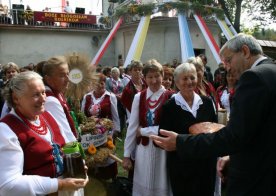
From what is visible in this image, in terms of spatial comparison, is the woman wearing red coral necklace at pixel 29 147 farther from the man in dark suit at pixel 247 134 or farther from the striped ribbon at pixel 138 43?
the striped ribbon at pixel 138 43

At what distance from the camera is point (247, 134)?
1704 millimetres

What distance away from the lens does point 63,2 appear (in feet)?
75.2

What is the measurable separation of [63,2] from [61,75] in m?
21.7

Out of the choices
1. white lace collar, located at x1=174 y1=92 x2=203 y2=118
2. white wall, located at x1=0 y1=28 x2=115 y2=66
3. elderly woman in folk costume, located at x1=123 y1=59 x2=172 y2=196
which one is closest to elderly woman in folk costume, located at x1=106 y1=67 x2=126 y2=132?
elderly woman in folk costume, located at x1=123 y1=59 x2=172 y2=196

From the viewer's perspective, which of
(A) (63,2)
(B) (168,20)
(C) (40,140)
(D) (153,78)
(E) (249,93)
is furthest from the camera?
(A) (63,2)

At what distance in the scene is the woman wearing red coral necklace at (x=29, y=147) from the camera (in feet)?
5.85

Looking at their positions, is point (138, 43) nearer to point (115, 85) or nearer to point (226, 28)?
point (226, 28)

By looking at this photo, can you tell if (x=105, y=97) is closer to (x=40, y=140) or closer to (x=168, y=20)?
(x=40, y=140)

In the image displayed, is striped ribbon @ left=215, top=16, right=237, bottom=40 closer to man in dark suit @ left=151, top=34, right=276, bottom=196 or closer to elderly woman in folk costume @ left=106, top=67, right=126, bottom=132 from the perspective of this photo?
elderly woman in folk costume @ left=106, top=67, right=126, bottom=132

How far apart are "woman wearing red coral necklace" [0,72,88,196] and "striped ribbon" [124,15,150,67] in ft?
36.8

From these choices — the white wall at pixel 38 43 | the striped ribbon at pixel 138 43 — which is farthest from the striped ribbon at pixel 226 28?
the white wall at pixel 38 43

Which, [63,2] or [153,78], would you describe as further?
[63,2]

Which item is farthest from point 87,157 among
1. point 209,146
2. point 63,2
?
point 63,2

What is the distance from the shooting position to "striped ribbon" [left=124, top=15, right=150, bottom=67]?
13741 millimetres
